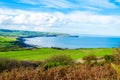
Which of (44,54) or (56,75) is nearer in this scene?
(56,75)

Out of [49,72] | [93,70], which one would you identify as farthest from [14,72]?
[93,70]

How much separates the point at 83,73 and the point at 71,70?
358 mm

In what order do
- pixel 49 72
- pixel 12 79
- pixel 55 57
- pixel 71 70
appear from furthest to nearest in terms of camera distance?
pixel 55 57 < pixel 71 70 < pixel 49 72 < pixel 12 79

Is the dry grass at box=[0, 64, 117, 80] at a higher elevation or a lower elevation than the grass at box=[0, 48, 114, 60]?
higher

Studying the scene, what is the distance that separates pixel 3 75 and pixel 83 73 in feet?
4.53

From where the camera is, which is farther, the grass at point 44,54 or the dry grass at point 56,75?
the grass at point 44,54

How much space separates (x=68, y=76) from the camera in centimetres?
531

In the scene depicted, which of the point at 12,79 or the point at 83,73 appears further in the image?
the point at 83,73

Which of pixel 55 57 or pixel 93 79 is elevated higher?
pixel 93 79

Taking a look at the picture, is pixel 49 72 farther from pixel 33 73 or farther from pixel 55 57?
pixel 55 57

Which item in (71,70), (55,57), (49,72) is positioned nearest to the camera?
(49,72)

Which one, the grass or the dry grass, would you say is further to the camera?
the grass

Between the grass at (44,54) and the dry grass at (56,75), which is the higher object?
the dry grass at (56,75)

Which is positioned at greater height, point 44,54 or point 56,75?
point 56,75
